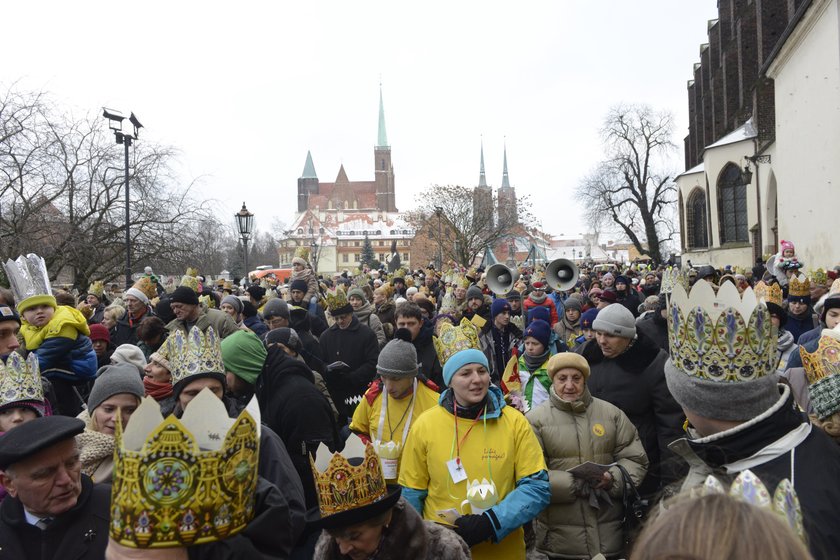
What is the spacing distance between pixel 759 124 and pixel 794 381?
32.1 meters

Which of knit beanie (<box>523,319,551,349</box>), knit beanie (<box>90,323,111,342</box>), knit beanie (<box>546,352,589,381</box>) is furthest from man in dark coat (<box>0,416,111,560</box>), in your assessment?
knit beanie (<box>90,323,111,342</box>)

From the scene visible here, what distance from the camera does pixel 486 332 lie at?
32.4ft

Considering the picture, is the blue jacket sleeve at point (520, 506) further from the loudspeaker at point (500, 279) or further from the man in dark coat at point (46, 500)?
the loudspeaker at point (500, 279)

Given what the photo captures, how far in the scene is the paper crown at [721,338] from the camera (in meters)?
2.76

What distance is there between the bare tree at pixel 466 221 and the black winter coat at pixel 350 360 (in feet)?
148

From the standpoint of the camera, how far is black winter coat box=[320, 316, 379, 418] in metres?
8.09

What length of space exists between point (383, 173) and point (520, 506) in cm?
16422

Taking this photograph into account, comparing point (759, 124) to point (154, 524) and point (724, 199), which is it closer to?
point (724, 199)

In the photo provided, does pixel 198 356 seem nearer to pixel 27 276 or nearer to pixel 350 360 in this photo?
pixel 350 360

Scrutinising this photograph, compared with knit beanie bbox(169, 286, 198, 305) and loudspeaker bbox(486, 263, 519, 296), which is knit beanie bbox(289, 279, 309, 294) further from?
loudspeaker bbox(486, 263, 519, 296)

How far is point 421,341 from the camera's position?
810 centimetres

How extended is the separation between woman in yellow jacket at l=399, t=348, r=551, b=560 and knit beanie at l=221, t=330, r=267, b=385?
124 cm

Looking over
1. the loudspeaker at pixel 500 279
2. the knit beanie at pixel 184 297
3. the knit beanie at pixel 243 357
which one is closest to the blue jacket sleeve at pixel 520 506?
the knit beanie at pixel 243 357

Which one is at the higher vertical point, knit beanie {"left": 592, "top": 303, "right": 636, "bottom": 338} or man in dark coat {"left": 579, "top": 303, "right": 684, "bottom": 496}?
knit beanie {"left": 592, "top": 303, "right": 636, "bottom": 338}
